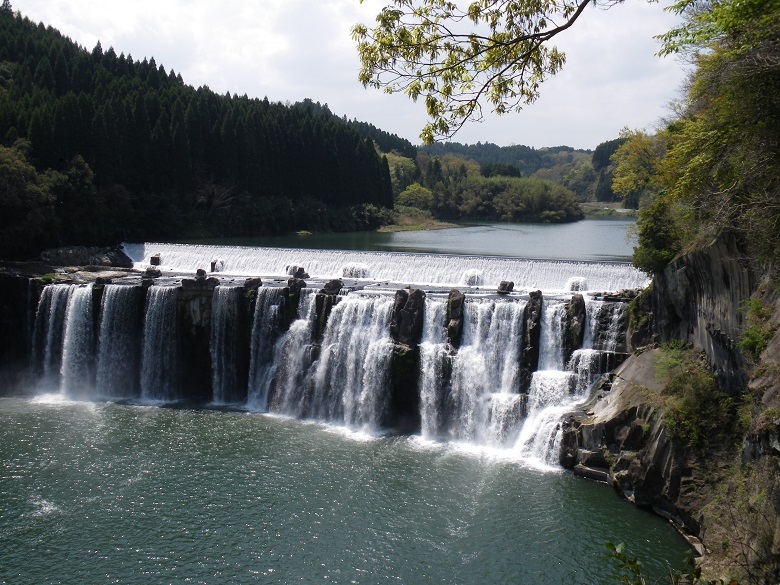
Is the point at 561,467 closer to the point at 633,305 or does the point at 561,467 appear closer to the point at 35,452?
the point at 633,305

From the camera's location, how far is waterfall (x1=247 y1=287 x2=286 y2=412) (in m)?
28.3

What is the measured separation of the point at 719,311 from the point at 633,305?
5614 millimetres

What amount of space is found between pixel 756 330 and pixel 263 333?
1928 centimetres

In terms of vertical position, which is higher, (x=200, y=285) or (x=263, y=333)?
(x=200, y=285)

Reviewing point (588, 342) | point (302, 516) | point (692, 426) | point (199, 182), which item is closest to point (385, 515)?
point (302, 516)

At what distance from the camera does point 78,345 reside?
2973cm

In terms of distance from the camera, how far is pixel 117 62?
84.8 meters

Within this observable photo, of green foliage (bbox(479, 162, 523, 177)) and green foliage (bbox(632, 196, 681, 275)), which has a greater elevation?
green foliage (bbox(479, 162, 523, 177))

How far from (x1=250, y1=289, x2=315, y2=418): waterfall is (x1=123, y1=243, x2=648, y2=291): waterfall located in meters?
8.33

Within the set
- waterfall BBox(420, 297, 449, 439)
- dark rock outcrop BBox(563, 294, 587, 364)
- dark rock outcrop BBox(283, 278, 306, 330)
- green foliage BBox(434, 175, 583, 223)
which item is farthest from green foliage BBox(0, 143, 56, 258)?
green foliage BBox(434, 175, 583, 223)

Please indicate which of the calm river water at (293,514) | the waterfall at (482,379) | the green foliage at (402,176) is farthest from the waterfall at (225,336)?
the green foliage at (402,176)

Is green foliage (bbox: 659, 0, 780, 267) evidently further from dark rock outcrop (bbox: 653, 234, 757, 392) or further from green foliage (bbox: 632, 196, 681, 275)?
green foliage (bbox: 632, 196, 681, 275)

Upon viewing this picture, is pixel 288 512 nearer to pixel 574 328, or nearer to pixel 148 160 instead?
pixel 574 328

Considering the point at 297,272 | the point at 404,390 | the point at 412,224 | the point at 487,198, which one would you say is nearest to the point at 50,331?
the point at 297,272
